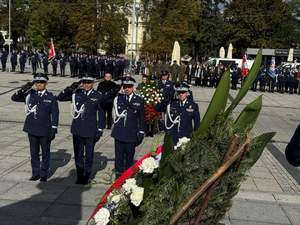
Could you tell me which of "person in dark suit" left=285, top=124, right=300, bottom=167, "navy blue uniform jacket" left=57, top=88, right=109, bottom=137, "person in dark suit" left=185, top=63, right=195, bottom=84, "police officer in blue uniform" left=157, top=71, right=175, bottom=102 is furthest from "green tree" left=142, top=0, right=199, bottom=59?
"person in dark suit" left=285, top=124, right=300, bottom=167

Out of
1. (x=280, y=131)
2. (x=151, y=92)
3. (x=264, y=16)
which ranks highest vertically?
(x=264, y=16)

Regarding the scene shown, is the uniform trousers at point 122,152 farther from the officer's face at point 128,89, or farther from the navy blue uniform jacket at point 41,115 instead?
the navy blue uniform jacket at point 41,115

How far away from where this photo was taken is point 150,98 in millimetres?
11898

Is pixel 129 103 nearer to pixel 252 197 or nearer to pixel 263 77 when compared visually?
pixel 252 197

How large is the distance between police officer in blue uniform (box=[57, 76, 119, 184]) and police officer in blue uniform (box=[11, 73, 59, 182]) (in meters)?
0.35

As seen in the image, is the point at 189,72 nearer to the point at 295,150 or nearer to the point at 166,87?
the point at 166,87

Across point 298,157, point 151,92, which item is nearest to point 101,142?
point 151,92

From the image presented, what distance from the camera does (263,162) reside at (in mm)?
9836

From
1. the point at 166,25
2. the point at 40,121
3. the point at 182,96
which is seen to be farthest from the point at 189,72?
the point at 40,121

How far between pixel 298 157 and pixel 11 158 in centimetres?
732

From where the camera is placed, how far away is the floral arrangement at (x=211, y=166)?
81.9 inches

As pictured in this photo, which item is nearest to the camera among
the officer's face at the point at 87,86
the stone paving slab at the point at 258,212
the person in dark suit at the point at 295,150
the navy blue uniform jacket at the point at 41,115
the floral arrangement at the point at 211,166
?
the floral arrangement at the point at 211,166

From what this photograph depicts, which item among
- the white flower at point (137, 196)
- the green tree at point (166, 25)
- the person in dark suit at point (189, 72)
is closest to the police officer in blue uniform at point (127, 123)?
the white flower at point (137, 196)

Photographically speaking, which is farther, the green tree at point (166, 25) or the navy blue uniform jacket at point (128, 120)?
the green tree at point (166, 25)
